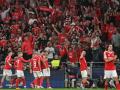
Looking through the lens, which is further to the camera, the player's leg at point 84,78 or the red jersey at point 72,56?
the red jersey at point 72,56

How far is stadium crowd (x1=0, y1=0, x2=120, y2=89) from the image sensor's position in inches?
1399

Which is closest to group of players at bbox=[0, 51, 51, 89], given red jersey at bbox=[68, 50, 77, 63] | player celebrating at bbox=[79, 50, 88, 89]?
red jersey at bbox=[68, 50, 77, 63]

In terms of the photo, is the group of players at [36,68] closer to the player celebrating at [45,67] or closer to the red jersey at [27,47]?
the player celebrating at [45,67]

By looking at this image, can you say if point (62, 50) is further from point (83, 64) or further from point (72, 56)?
point (83, 64)

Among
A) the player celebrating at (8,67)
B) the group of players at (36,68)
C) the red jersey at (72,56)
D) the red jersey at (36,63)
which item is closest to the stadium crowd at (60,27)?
the red jersey at (72,56)

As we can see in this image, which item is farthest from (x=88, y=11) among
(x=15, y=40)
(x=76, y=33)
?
(x=15, y=40)

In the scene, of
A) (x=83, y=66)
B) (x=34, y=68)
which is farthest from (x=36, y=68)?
(x=83, y=66)

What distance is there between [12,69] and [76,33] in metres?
4.11

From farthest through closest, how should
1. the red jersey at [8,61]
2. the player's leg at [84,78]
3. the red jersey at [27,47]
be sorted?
the red jersey at [27,47], the red jersey at [8,61], the player's leg at [84,78]

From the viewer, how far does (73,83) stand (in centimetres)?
3528

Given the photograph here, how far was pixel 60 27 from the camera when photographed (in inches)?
1469

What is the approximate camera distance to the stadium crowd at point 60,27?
35.5 meters

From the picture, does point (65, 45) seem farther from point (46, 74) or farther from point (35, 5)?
point (35, 5)

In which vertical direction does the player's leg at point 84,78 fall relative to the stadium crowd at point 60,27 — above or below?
below
